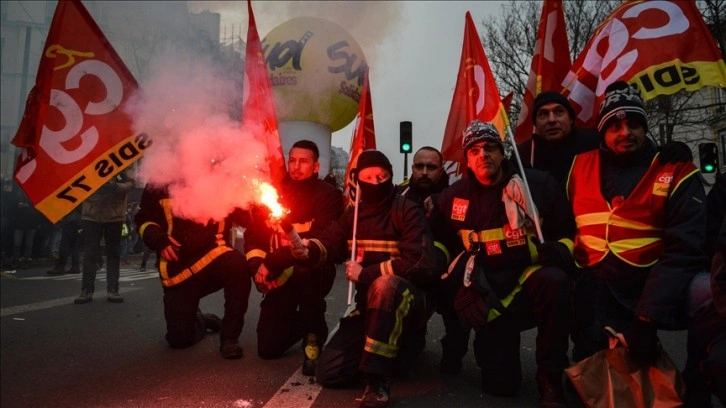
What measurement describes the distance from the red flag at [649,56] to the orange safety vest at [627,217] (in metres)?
1.80

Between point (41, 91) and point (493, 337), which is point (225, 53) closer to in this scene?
point (41, 91)

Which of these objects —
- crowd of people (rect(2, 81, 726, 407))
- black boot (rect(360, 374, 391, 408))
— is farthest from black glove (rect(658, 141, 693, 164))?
black boot (rect(360, 374, 391, 408))

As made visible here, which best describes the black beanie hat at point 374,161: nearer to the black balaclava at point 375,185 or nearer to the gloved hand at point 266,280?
the black balaclava at point 375,185

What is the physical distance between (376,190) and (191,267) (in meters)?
1.82

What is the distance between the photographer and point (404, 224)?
11.1ft

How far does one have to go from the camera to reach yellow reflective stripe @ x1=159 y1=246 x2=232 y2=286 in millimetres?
4285

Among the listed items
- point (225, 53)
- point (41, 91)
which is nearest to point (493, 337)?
point (41, 91)

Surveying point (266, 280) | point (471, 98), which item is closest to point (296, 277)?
point (266, 280)

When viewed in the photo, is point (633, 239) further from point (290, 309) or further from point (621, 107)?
point (290, 309)

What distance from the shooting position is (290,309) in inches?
160

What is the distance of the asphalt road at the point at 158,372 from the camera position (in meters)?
3.04

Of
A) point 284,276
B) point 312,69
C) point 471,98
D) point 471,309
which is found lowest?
point 471,309

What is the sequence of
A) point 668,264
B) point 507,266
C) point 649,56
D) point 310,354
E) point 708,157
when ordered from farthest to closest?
point 708,157
point 649,56
point 310,354
point 507,266
point 668,264

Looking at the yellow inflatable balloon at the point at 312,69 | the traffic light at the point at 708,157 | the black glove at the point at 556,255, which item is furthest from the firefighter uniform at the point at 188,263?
the traffic light at the point at 708,157
